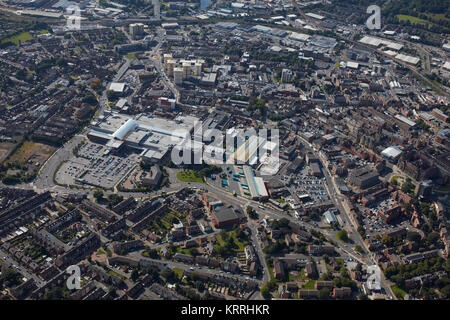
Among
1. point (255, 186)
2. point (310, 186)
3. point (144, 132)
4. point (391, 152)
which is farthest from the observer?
point (144, 132)

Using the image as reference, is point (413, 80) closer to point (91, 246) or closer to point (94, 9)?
point (91, 246)

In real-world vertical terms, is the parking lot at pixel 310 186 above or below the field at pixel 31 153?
above

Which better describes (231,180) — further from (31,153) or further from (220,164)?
(31,153)

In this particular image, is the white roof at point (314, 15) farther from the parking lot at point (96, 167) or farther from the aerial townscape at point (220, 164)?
the parking lot at point (96, 167)

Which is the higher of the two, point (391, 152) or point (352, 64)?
point (352, 64)

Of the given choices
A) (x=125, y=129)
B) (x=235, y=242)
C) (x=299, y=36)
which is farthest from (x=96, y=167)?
(x=299, y=36)

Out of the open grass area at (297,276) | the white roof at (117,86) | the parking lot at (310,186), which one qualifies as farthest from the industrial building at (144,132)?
the open grass area at (297,276)

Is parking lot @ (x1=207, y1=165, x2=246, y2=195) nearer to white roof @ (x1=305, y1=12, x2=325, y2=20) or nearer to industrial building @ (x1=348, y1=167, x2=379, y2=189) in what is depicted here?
industrial building @ (x1=348, y1=167, x2=379, y2=189)

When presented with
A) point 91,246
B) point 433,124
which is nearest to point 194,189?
point 91,246
